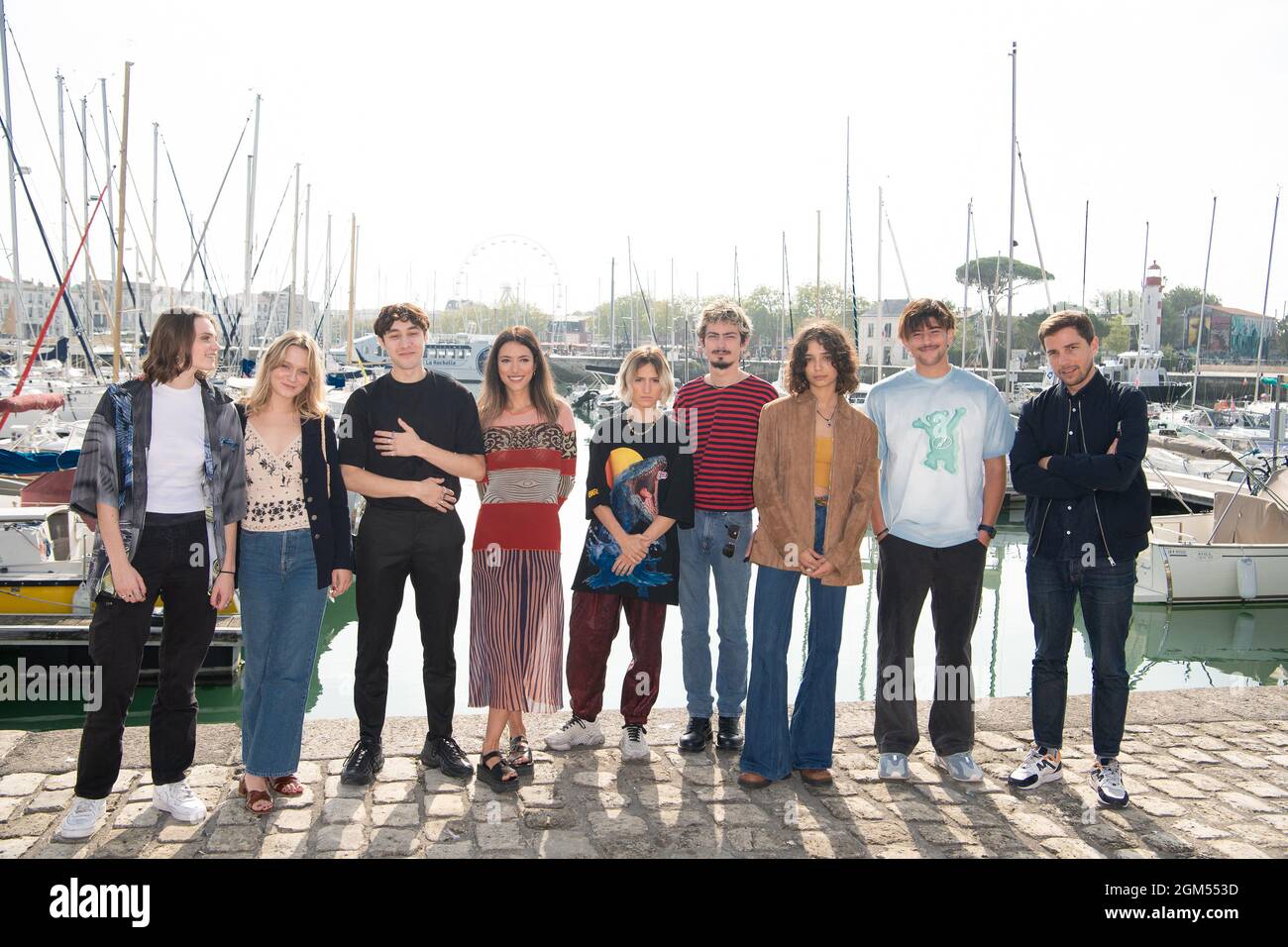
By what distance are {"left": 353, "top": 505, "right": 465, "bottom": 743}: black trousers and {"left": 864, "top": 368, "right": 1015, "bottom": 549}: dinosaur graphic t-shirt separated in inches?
81.9

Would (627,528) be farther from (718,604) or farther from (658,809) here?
(658,809)

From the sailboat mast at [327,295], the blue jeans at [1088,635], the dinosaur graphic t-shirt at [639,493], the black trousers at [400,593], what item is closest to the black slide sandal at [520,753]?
the black trousers at [400,593]

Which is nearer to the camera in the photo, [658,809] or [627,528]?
[658,809]

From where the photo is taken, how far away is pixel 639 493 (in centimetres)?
465

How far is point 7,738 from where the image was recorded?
15.4 feet

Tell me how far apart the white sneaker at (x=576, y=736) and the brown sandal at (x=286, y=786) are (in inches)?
46.7

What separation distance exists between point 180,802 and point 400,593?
1226mm

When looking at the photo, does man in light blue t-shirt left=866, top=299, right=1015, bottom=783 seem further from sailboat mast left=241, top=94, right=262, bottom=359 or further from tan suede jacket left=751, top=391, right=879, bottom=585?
sailboat mast left=241, top=94, right=262, bottom=359

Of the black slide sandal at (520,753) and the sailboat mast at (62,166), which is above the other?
the sailboat mast at (62,166)

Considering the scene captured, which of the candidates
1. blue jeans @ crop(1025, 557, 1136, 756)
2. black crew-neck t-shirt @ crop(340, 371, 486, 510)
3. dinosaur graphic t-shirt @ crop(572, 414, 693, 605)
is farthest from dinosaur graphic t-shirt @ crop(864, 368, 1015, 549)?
black crew-neck t-shirt @ crop(340, 371, 486, 510)

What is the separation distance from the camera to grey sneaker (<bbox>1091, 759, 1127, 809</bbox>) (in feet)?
13.8

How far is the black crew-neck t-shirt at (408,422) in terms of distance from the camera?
4285 millimetres

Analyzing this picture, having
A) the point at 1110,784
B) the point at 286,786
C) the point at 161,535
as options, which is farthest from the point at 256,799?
the point at 1110,784

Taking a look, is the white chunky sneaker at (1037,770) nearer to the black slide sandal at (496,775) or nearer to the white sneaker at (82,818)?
the black slide sandal at (496,775)
